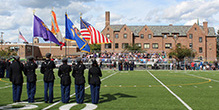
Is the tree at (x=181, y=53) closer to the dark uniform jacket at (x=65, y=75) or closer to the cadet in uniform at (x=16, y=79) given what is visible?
the dark uniform jacket at (x=65, y=75)

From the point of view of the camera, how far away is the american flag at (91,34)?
58.7 feet

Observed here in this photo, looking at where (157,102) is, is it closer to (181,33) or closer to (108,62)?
(108,62)

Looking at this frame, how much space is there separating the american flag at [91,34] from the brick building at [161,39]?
53.8 meters

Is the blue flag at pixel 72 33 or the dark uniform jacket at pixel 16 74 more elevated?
the blue flag at pixel 72 33

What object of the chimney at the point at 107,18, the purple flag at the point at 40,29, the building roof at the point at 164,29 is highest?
the chimney at the point at 107,18

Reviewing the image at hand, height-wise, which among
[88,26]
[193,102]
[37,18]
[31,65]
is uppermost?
[37,18]

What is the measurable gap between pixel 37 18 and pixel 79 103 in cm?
2027

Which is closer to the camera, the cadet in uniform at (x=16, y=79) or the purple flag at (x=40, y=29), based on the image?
the cadet in uniform at (x=16, y=79)

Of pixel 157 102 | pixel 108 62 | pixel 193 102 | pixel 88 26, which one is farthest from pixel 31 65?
pixel 108 62

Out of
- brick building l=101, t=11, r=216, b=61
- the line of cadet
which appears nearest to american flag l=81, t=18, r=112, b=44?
the line of cadet

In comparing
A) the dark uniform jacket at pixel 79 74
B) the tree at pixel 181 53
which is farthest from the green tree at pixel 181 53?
the dark uniform jacket at pixel 79 74

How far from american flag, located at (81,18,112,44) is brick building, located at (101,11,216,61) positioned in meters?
→ 53.8

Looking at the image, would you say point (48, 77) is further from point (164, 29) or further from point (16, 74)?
point (164, 29)

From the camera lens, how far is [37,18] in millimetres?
27453
